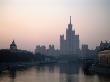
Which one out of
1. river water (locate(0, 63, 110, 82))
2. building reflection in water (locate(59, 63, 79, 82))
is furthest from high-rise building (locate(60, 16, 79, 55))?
river water (locate(0, 63, 110, 82))

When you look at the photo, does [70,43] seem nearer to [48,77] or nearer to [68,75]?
[68,75]

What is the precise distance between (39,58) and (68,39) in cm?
6160

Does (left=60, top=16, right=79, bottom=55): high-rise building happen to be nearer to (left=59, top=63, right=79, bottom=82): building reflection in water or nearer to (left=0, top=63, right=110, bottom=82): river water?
(left=59, top=63, right=79, bottom=82): building reflection in water

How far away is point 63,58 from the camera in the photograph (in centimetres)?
14038

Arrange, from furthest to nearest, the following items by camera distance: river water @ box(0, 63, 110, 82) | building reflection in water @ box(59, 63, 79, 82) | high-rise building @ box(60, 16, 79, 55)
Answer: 1. high-rise building @ box(60, 16, 79, 55)
2. building reflection in water @ box(59, 63, 79, 82)
3. river water @ box(0, 63, 110, 82)

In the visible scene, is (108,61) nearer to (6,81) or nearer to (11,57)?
(6,81)

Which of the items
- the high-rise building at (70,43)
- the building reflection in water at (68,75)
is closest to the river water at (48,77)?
the building reflection in water at (68,75)

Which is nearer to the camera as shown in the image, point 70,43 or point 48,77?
point 48,77

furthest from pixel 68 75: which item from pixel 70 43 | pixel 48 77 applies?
pixel 70 43

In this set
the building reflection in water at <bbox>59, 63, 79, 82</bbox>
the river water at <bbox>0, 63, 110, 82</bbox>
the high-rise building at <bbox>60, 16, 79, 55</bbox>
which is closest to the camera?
the river water at <bbox>0, 63, 110, 82</bbox>

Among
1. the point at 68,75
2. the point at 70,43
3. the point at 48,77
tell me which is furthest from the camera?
the point at 70,43

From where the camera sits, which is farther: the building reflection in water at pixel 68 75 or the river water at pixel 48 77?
the building reflection in water at pixel 68 75

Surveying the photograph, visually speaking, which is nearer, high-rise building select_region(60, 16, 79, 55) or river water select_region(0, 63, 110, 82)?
river water select_region(0, 63, 110, 82)

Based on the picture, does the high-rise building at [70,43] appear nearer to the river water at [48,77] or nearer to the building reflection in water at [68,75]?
the building reflection in water at [68,75]
